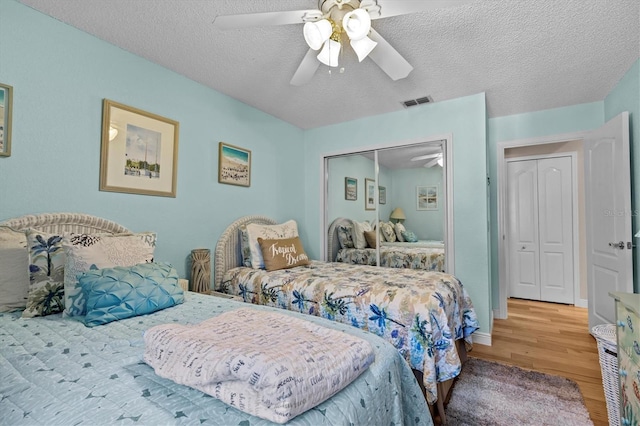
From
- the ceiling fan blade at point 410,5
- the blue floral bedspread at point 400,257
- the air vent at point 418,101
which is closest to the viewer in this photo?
the ceiling fan blade at point 410,5

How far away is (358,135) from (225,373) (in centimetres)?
332

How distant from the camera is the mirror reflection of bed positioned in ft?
10.5

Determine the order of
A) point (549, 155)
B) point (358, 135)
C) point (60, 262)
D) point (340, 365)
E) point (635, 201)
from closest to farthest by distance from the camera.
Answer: point (340, 365) < point (60, 262) < point (635, 201) < point (358, 135) < point (549, 155)

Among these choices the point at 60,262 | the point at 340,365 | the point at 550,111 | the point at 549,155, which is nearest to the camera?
the point at 340,365

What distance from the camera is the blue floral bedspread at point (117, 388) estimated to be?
736 millimetres

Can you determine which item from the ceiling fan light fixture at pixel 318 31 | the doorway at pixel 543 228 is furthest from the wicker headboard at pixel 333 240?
the doorway at pixel 543 228

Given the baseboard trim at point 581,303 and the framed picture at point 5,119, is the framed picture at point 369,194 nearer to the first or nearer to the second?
the framed picture at point 5,119

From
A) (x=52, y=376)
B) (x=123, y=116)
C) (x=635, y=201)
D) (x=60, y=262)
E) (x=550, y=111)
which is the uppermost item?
(x=550, y=111)

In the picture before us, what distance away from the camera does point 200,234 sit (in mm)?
2701

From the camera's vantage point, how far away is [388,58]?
1.88m

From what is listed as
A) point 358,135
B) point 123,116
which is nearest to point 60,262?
point 123,116

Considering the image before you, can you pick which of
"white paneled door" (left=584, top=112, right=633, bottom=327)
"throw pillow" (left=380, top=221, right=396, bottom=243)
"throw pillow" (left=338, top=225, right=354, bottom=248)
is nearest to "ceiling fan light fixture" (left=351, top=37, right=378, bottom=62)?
"throw pillow" (left=380, top=221, right=396, bottom=243)

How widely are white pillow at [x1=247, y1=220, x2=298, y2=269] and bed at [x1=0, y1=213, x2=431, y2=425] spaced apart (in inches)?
51.1

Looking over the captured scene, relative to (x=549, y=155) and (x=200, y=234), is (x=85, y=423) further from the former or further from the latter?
(x=549, y=155)
